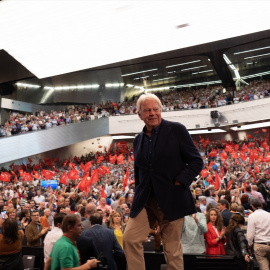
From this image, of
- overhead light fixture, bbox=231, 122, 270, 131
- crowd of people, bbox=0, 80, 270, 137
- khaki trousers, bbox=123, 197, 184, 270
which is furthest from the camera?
overhead light fixture, bbox=231, 122, 270, 131

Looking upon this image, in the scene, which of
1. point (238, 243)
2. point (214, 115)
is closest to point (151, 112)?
point (238, 243)

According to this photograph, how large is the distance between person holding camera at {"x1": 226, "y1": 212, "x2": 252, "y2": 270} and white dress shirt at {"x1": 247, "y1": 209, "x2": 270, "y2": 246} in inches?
20.8

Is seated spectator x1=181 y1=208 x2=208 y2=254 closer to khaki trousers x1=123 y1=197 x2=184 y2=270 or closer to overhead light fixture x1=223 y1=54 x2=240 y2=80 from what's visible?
khaki trousers x1=123 y1=197 x2=184 y2=270

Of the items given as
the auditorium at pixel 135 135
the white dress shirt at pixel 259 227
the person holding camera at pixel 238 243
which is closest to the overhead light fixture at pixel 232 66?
the auditorium at pixel 135 135

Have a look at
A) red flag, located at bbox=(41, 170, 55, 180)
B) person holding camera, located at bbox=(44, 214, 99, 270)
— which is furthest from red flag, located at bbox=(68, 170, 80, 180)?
person holding camera, located at bbox=(44, 214, 99, 270)

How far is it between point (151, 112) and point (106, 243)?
2.09 m

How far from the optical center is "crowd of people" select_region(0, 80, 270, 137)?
23192 millimetres

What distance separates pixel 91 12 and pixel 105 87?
1488 centimetres

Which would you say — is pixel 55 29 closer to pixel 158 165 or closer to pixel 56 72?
pixel 56 72

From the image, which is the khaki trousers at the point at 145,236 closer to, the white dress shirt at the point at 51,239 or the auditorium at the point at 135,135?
the auditorium at the point at 135,135

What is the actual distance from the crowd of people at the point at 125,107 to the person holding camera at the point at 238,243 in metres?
18.5

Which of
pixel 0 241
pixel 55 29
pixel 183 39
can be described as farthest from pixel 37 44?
pixel 0 241

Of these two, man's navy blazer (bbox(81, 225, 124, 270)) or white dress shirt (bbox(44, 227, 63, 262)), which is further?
white dress shirt (bbox(44, 227, 63, 262))

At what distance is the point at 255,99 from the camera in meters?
23.8
